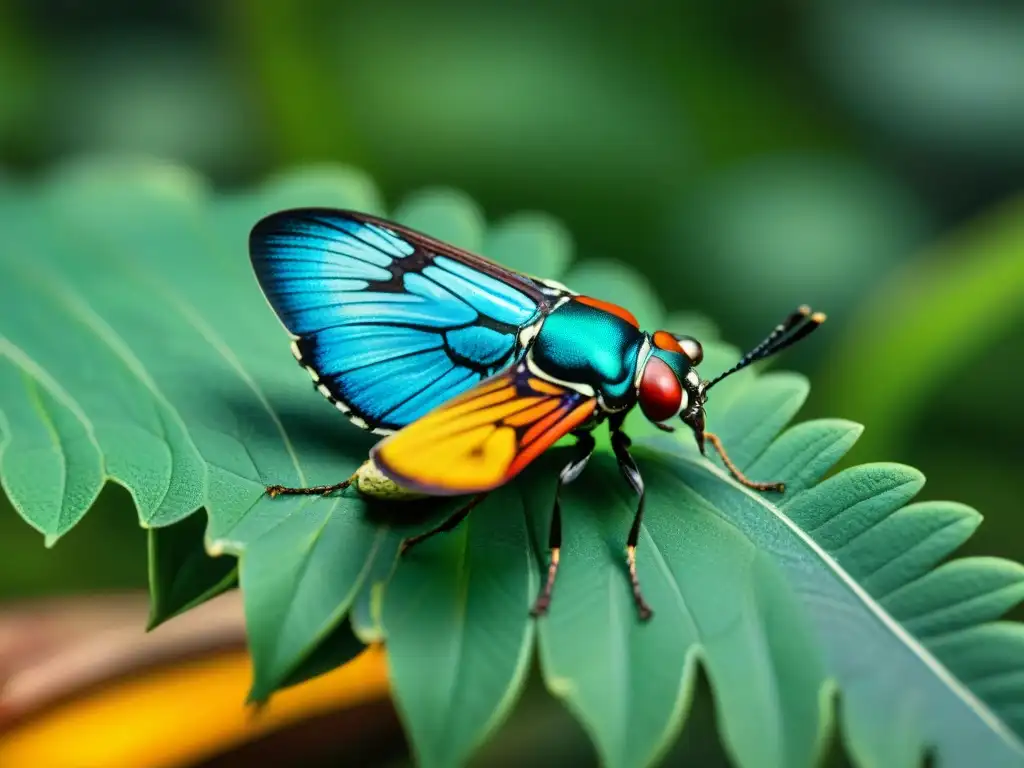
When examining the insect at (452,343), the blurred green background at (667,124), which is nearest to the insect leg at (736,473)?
the insect at (452,343)

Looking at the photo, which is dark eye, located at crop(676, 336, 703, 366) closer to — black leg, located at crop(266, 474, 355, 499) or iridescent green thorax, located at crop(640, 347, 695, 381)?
iridescent green thorax, located at crop(640, 347, 695, 381)

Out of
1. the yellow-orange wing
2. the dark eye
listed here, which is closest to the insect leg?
the dark eye

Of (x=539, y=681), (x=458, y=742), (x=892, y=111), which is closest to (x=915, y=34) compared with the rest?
(x=892, y=111)

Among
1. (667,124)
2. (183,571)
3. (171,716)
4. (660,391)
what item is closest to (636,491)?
(660,391)

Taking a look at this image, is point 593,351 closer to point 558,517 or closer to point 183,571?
point 558,517

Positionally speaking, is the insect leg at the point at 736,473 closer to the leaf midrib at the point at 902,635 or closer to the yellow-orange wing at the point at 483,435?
the leaf midrib at the point at 902,635

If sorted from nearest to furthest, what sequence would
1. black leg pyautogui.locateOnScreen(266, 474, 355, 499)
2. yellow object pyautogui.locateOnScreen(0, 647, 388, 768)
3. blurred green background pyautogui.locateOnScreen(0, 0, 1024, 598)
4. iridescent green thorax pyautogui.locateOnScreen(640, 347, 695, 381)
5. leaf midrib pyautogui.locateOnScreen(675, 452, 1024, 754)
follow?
leaf midrib pyautogui.locateOnScreen(675, 452, 1024, 754), black leg pyautogui.locateOnScreen(266, 474, 355, 499), iridescent green thorax pyautogui.locateOnScreen(640, 347, 695, 381), yellow object pyautogui.locateOnScreen(0, 647, 388, 768), blurred green background pyautogui.locateOnScreen(0, 0, 1024, 598)
